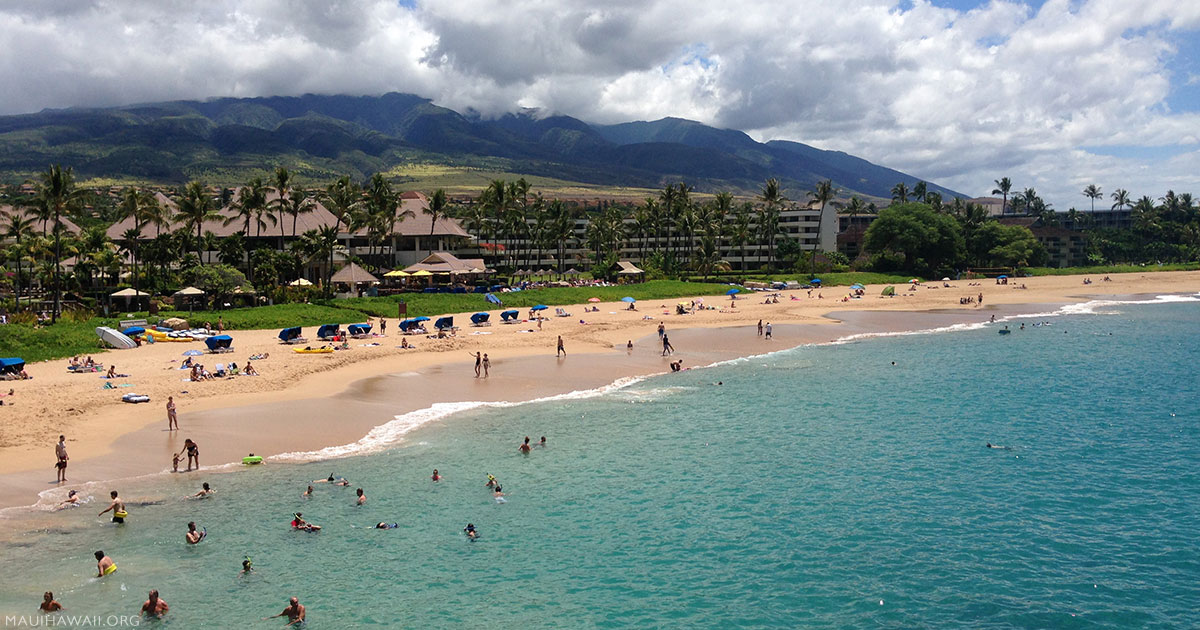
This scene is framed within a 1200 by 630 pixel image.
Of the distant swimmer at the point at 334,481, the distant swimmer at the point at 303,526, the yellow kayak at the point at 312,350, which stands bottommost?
the distant swimmer at the point at 303,526

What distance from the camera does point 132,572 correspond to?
17.2m

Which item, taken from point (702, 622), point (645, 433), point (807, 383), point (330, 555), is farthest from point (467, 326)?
point (702, 622)

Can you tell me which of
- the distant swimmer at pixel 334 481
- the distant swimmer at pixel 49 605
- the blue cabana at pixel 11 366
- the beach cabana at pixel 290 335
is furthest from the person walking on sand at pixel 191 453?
the beach cabana at pixel 290 335

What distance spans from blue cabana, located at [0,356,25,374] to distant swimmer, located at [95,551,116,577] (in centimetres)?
2324

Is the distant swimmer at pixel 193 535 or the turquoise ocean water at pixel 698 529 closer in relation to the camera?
the turquoise ocean water at pixel 698 529

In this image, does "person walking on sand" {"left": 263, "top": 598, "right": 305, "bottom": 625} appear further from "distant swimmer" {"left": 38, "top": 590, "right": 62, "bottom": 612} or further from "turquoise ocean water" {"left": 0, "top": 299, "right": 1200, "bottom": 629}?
"distant swimmer" {"left": 38, "top": 590, "right": 62, "bottom": 612}

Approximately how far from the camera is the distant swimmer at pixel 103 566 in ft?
55.3

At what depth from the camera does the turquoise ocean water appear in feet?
52.6

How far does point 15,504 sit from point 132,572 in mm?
6210

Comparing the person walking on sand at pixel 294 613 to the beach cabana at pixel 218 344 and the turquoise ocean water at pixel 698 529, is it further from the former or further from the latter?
the beach cabana at pixel 218 344

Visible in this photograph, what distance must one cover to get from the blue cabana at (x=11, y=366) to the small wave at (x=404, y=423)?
696 inches

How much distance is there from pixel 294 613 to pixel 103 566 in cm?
490

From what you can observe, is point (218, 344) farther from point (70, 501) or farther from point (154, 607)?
point (154, 607)

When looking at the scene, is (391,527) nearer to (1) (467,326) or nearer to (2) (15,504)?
(2) (15,504)
